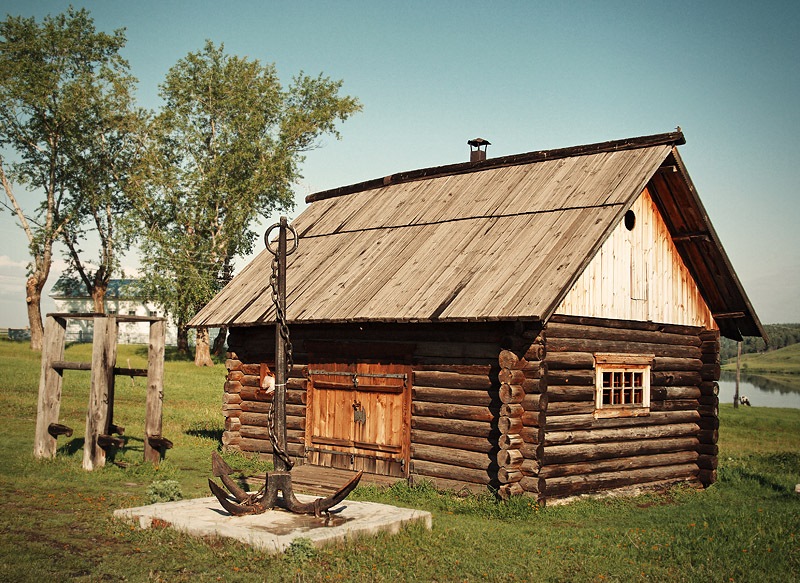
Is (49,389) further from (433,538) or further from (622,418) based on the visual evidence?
(622,418)

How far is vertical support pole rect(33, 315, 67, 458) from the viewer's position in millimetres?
16609

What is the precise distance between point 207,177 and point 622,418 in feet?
95.2

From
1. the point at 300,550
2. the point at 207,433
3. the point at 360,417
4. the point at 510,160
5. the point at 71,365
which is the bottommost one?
the point at 207,433

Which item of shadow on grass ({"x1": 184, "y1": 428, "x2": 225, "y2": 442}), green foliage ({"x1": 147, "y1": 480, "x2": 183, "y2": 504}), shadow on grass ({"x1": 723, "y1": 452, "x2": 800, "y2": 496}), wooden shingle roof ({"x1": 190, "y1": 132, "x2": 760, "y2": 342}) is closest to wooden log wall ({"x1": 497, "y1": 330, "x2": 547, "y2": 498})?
wooden shingle roof ({"x1": 190, "y1": 132, "x2": 760, "y2": 342})

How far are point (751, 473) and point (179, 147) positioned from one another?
1252 inches

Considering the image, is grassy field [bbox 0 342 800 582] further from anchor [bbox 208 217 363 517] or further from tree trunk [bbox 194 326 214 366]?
tree trunk [bbox 194 326 214 366]

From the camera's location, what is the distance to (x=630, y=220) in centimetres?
1620

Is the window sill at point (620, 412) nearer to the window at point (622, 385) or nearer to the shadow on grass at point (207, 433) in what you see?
the window at point (622, 385)

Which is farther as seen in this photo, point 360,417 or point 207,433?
point 207,433

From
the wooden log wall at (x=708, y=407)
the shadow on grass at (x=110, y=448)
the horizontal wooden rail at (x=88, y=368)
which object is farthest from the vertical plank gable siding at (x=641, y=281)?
the shadow on grass at (x=110, y=448)

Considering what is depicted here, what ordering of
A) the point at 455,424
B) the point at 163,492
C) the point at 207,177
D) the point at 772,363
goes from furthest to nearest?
the point at 772,363 → the point at 207,177 → the point at 455,424 → the point at 163,492

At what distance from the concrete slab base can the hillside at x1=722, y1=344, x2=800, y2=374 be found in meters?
161

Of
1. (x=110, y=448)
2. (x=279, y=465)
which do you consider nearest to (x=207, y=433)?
(x=110, y=448)

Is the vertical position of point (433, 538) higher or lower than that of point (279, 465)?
lower
